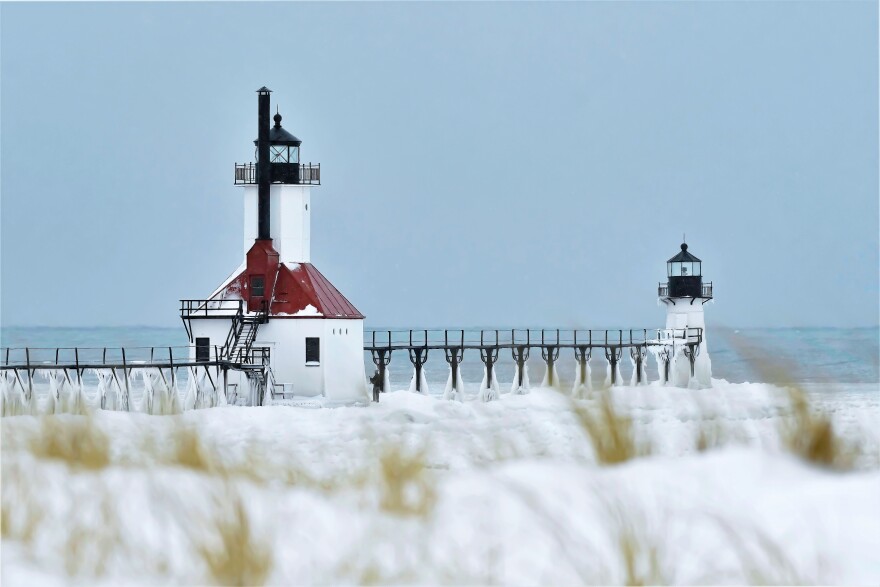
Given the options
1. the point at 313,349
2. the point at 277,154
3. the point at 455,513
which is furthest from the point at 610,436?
the point at 277,154

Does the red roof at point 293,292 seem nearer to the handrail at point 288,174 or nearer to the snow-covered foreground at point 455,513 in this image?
the handrail at point 288,174

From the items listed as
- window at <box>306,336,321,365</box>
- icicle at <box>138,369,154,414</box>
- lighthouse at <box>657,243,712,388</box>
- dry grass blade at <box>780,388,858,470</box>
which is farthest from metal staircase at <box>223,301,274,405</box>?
dry grass blade at <box>780,388,858,470</box>

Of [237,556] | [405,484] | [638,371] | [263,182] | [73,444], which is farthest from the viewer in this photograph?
[638,371]

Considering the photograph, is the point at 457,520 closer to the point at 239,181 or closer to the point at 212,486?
the point at 212,486

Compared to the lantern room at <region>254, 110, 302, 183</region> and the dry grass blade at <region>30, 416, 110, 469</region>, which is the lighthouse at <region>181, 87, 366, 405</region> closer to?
the lantern room at <region>254, 110, 302, 183</region>

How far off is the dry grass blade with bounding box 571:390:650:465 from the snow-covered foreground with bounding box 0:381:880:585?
7 centimetres

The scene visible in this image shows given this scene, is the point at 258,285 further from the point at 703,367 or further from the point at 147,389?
the point at 703,367

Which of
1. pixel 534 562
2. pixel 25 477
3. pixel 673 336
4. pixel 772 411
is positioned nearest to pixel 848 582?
pixel 534 562

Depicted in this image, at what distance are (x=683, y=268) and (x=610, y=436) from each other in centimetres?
3974

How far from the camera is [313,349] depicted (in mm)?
39062

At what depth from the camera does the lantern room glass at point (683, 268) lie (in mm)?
49156

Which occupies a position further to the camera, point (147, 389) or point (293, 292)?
point (293, 292)

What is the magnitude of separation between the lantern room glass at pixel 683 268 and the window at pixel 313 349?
15.6 m

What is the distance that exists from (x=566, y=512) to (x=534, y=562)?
31.6 inches
